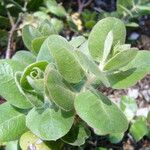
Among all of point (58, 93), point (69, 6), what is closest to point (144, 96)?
point (69, 6)

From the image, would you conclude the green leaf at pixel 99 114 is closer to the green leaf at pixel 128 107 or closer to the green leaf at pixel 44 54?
the green leaf at pixel 44 54

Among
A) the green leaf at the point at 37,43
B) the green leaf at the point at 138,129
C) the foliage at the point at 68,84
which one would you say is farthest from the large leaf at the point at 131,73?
the green leaf at the point at 138,129

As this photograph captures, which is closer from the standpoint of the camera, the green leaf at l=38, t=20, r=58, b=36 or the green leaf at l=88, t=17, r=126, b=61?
the green leaf at l=88, t=17, r=126, b=61

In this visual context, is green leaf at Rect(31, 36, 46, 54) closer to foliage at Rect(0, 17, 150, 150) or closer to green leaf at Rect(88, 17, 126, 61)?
foliage at Rect(0, 17, 150, 150)

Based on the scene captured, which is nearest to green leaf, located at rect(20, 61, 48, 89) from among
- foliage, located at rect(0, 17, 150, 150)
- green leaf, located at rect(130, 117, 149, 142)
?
foliage, located at rect(0, 17, 150, 150)

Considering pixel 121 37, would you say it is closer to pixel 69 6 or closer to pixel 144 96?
pixel 144 96

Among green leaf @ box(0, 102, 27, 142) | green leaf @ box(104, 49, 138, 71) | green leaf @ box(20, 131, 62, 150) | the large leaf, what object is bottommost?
green leaf @ box(20, 131, 62, 150)
